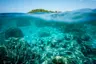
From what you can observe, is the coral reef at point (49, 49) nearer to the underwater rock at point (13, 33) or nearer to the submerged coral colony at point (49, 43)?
the submerged coral colony at point (49, 43)

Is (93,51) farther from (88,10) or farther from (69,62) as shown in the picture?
(88,10)

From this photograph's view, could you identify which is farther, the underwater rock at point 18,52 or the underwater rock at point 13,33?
the underwater rock at point 13,33

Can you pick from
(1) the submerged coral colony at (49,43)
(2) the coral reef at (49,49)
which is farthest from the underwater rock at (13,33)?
(2) the coral reef at (49,49)

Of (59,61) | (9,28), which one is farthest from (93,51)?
(9,28)

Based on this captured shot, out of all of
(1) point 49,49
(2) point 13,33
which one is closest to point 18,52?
Result: (2) point 13,33

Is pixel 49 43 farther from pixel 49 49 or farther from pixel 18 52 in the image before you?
pixel 18 52

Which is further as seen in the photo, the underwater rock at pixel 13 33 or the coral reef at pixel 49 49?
the underwater rock at pixel 13 33

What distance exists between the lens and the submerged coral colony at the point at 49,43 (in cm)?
438

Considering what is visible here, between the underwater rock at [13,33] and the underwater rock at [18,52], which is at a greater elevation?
the underwater rock at [13,33]

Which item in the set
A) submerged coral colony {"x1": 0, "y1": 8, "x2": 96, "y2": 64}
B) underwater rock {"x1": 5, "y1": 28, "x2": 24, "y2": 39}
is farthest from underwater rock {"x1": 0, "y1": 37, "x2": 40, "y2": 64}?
underwater rock {"x1": 5, "y1": 28, "x2": 24, "y2": 39}

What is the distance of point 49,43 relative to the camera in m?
4.68

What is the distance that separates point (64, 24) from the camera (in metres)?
4.82

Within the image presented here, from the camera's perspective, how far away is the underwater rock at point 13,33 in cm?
473

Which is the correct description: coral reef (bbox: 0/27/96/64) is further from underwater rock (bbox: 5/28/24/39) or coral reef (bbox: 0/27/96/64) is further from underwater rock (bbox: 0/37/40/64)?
underwater rock (bbox: 5/28/24/39)
